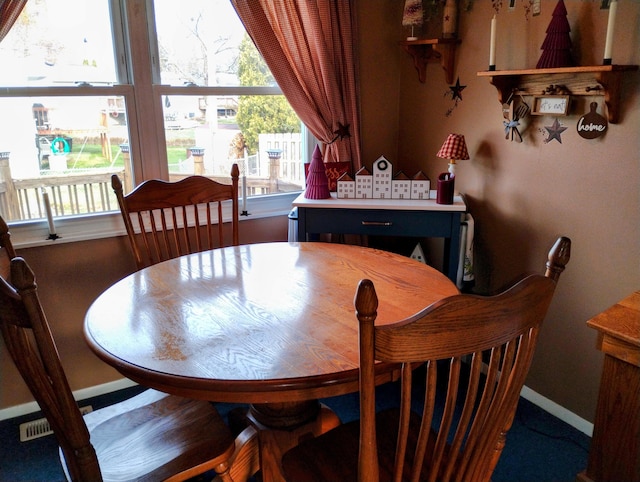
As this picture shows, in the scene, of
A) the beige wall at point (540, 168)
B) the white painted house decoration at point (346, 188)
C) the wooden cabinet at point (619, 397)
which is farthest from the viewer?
the white painted house decoration at point (346, 188)

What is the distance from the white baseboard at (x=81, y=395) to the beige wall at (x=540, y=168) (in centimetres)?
181

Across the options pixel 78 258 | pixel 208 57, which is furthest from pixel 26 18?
pixel 78 258

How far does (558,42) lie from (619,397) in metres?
1.26

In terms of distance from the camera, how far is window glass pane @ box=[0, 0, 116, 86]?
200 cm

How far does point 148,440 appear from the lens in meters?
1.37

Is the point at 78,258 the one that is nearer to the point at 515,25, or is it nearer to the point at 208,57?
the point at 208,57

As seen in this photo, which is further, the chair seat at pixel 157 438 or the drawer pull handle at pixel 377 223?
the drawer pull handle at pixel 377 223

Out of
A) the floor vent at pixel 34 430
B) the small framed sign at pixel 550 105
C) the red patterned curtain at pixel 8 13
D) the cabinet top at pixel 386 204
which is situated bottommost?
the floor vent at pixel 34 430

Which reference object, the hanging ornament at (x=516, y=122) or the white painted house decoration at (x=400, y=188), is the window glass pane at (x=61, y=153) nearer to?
the white painted house decoration at (x=400, y=188)

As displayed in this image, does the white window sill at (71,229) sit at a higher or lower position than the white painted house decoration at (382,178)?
lower

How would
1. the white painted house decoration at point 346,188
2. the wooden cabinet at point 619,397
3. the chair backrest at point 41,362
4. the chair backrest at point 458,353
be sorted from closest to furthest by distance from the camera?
the chair backrest at point 458,353, the chair backrest at point 41,362, the wooden cabinet at point 619,397, the white painted house decoration at point 346,188

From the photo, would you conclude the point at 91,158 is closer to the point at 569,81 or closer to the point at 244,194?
the point at 244,194

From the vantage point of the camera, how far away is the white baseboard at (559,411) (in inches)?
82.0

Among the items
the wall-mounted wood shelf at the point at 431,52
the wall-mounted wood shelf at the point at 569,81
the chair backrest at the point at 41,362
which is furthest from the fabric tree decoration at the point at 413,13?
the chair backrest at the point at 41,362
